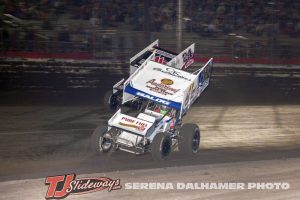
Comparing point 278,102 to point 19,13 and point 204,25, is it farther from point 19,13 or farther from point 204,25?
point 19,13

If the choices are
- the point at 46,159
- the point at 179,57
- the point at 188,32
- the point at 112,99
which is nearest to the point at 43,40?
the point at 188,32

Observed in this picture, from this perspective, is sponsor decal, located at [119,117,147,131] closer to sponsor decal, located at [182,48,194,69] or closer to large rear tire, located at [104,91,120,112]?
sponsor decal, located at [182,48,194,69]

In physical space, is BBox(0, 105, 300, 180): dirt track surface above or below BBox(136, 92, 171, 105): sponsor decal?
below

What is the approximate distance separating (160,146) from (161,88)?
1.00 meters

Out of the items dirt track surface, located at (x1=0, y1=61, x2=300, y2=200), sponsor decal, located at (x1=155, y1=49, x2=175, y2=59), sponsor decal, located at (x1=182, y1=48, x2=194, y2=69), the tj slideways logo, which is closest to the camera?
the tj slideways logo

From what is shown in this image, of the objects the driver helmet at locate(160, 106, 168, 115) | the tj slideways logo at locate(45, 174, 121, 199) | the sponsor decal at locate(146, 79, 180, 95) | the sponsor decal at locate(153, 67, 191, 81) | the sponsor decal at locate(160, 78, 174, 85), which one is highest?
the sponsor decal at locate(153, 67, 191, 81)

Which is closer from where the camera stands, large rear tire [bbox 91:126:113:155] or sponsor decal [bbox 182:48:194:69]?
large rear tire [bbox 91:126:113:155]

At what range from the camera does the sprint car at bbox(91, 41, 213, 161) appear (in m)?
8.63

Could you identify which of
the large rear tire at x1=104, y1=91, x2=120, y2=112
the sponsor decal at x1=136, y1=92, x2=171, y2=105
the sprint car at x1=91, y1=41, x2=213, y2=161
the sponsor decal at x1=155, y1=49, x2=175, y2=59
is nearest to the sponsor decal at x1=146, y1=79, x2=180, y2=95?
the sprint car at x1=91, y1=41, x2=213, y2=161

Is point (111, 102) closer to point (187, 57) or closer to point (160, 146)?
point (187, 57)

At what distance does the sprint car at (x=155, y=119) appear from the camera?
8633mm

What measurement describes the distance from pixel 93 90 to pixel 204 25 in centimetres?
822

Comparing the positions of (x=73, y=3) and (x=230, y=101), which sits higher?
(x=73, y=3)

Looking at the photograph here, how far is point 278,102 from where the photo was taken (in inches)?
626
